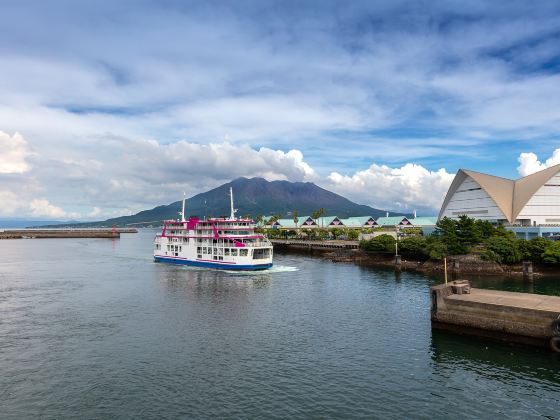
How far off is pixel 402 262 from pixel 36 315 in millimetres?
61682

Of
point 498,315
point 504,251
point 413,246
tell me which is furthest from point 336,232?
point 498,315

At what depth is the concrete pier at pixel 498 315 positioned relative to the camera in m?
28.6

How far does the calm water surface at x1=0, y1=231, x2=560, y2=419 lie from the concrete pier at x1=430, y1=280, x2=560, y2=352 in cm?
125

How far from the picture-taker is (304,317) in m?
38.2

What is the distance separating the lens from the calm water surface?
20.6 metres

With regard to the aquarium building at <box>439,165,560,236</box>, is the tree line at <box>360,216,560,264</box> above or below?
below

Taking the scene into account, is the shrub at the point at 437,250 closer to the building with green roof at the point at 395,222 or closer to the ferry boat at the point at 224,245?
the ferry boat at the point at 224,245

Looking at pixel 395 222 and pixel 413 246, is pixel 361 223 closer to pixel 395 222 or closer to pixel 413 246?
pixel 395 222

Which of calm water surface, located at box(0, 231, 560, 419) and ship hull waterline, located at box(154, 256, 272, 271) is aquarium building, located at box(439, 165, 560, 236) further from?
ship hull waterline, located at box(154, 256, 272, 271)

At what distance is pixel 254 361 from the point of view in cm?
2659

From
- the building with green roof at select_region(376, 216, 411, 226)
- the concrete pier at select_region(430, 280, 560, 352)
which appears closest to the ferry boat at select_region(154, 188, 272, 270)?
the concrete pier at select_region(430, 280, 560, 352)

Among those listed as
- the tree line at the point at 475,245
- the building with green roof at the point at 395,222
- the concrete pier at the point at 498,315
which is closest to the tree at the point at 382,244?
the tree line at the point at 475,245

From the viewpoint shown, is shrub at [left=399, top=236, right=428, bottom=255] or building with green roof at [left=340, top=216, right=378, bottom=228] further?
building with green roof at [left=340, top=216, right=378, bottom=228]

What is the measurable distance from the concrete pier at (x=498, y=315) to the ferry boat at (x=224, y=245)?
122ft
